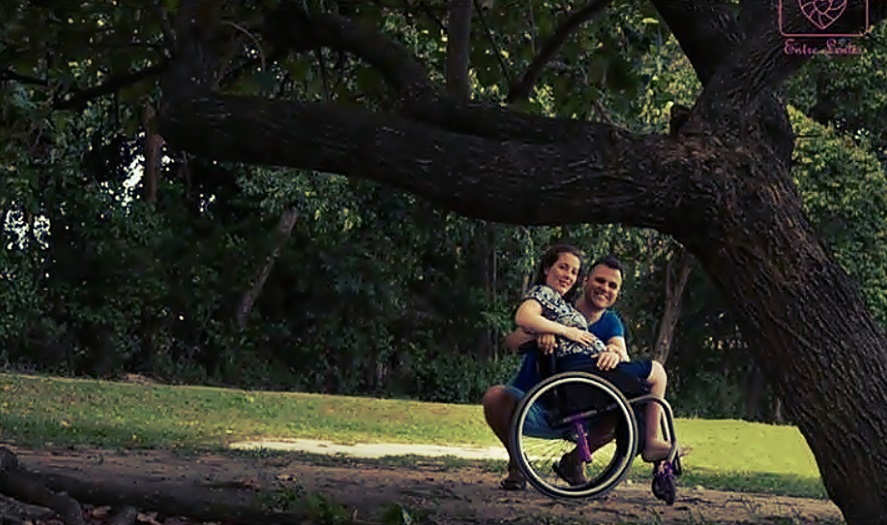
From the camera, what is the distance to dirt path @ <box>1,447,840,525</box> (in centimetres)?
699

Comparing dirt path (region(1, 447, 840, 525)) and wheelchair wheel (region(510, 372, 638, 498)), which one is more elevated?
wheelchair wheel (region(510, 372, 638, 498))

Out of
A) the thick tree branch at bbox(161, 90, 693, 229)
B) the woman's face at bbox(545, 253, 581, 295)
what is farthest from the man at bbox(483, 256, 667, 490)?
the thick tree branch at bbox(161, 90, 693, 229)

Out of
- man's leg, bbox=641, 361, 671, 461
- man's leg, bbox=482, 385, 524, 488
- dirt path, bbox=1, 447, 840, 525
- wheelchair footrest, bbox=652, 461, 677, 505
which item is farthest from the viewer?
dirt path, bbox=1, 447, 840, 525

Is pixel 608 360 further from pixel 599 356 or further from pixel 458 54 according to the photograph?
pixel 458 54

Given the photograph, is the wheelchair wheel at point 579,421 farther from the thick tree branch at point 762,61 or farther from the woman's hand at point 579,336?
the thick tree branch at point 762,61

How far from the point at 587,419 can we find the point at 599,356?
248mm

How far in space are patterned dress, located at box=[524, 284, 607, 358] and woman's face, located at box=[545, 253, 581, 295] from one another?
0.15 ft

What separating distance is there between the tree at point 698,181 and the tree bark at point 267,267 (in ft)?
49.6

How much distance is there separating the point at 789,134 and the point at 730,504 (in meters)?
3.28

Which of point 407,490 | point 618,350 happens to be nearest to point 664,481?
point 618,350

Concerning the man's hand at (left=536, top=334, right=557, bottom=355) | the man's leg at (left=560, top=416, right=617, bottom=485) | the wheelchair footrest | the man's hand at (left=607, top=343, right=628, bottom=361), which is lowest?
the wheelchair footrest

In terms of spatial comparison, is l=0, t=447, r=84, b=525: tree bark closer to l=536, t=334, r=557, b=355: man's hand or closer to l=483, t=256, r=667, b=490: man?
l=483, t=256, r=667, b=490: man

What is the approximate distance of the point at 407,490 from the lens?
8016 mm

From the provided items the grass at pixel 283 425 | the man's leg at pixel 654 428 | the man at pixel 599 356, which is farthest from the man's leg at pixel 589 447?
the grass at pixel 283 425
